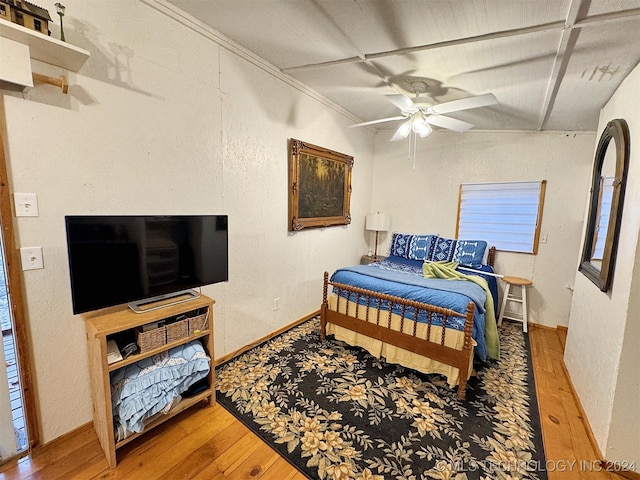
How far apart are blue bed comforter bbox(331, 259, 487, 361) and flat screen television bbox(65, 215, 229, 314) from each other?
1365 millimetres

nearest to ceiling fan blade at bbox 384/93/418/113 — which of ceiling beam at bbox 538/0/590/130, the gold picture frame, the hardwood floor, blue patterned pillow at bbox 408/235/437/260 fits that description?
ceiling beam at bbox 538/0/590/130

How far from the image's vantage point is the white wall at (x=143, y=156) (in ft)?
5.18

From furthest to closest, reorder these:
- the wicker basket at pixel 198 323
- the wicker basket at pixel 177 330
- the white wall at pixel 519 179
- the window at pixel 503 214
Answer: the window at pixel 503 214 → the white wall at pixel 519 179 → the wicker basket at pixel 198 323 → the wicker basket at pixel 177 330

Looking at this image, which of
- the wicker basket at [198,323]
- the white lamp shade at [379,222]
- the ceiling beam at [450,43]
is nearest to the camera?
the ceiling beam at [450,43]

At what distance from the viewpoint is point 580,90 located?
2355 millimetres

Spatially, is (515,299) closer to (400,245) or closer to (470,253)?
(470,253)

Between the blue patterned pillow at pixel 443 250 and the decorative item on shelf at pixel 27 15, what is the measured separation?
13.3 feet

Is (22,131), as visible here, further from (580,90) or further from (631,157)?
(580,90)

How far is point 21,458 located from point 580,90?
180 inches

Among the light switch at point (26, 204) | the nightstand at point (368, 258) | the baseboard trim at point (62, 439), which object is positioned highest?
the light switch at point (26, 204)

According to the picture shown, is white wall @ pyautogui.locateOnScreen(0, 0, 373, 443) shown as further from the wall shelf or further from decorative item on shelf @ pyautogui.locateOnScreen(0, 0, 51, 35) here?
decorative item on shelf @ pyautogui.locateOnScreen(0, 0, 51, 35)

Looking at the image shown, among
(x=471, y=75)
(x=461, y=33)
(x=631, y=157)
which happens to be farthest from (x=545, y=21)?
(x=631, y=157)

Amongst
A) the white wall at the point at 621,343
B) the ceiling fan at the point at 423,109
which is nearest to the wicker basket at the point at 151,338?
the ceiling fan at the point at 423,109

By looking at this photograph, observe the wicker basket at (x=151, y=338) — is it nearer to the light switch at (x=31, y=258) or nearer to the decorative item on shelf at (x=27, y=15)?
the light switch at (x=31, y=258)
